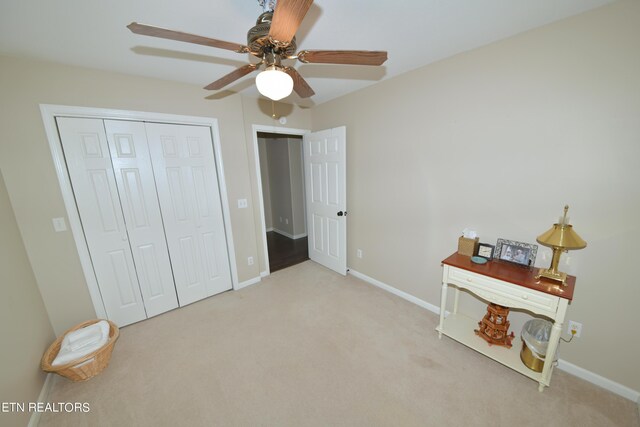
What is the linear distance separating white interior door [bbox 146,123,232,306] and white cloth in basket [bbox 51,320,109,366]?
710 millimetres

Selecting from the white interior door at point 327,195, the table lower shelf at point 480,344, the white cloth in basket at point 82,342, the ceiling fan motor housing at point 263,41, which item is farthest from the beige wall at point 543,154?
the white cloth in basket at point 82,342

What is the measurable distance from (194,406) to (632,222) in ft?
9.95

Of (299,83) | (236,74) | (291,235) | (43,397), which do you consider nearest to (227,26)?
(236,74)

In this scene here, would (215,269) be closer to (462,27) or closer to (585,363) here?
(462,27)

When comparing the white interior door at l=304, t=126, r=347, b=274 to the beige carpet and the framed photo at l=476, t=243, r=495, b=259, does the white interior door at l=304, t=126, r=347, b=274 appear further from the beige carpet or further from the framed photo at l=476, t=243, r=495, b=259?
the framed photo at l=476, t=243, r=495, b=259

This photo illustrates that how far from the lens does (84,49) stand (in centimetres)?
161

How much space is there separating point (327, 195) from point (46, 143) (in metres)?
2.71

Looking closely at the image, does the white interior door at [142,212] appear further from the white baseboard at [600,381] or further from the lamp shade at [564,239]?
the white baseboard at [600,381]

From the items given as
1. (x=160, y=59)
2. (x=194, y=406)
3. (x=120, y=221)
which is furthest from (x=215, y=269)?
(x=160, y=59)

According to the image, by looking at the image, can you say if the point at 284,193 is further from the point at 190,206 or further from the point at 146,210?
the point at 146,210

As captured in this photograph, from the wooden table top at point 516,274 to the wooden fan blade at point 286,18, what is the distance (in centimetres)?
192

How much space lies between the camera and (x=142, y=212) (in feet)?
7.40

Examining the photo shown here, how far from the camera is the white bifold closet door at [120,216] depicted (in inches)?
77.0

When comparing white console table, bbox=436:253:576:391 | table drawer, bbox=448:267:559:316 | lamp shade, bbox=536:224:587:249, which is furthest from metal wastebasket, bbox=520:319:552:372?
lamp shade, bbox=536:224:587:249
